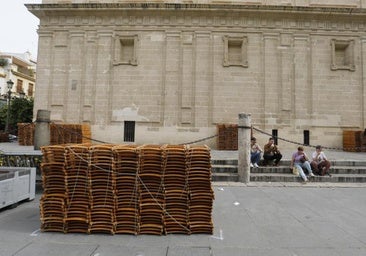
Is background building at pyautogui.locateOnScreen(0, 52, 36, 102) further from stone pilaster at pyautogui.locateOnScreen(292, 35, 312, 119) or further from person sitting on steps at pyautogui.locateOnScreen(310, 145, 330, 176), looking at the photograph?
person sitting on steps at pyautogui.locateOnScreen(310, 145, 330, 176)

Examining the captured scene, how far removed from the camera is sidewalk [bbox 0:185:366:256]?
4141 mm

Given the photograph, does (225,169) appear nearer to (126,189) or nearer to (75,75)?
(126,189)

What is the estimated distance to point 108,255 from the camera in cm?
397

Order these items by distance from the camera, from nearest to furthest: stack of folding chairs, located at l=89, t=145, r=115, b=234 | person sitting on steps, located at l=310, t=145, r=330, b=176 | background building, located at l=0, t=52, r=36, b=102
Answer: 1. stack of folding chairs, located at l=89, t=145, r=115, b=234
2. person sitting on steps, located at l=310, t=145, r=330, b=176
3. background building, located at l=0, t=52, r=36, b=102

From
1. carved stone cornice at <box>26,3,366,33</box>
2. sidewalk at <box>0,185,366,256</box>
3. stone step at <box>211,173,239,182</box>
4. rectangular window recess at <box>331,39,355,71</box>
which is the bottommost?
sidewalk at <box>0,185,366,256</box>

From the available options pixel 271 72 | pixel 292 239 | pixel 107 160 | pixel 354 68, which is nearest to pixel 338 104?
pixel 354 68

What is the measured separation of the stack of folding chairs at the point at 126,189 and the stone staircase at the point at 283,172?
5478mm

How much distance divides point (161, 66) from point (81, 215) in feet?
48.1

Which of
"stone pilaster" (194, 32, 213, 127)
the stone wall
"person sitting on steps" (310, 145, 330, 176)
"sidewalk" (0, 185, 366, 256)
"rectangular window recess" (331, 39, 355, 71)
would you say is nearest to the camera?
"sidewalk" (0, 185, 366, 256)

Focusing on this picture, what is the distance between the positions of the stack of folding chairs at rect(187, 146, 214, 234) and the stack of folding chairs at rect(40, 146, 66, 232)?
2.24m

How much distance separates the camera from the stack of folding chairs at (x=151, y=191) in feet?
16.1

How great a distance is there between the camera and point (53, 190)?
498cm

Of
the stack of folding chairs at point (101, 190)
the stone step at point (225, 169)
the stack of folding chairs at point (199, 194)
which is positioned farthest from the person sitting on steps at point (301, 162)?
the stack of folding chairs at point (101, 190)

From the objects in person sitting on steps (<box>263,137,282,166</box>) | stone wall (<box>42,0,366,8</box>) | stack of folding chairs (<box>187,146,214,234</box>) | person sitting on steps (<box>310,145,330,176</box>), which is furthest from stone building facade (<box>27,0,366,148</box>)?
stack of folding chairs (<box>187,146,214,234</box>)
